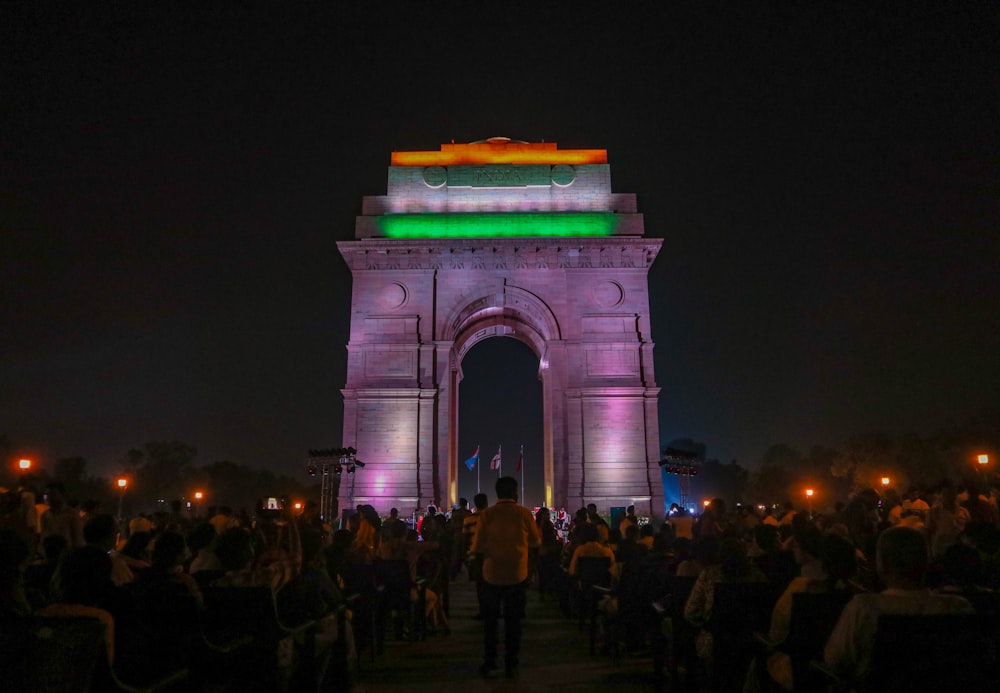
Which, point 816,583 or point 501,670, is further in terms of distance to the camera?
point 501,670

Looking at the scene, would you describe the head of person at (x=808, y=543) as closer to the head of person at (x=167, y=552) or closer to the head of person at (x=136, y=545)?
the head of person at (x=167, y=552)

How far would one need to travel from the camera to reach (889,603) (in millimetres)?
4078

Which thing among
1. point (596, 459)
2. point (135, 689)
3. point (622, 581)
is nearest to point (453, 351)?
point (596, 459)

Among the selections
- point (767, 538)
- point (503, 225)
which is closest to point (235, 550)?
point (767, 538)

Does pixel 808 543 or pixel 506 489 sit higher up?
pixel 506 489

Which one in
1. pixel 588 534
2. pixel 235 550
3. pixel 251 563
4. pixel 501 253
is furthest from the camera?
pixel 501 253

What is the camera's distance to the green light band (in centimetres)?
3183

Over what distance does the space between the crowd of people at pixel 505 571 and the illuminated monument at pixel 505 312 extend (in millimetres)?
17496

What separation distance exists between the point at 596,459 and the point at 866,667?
25.5 m

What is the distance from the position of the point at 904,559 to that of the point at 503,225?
1124 inches

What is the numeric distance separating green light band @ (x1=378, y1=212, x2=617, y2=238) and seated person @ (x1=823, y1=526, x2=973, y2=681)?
28149 millimetres

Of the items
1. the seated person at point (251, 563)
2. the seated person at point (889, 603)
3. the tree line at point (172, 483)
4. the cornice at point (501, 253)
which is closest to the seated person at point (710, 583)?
the seated person at point (889, 603)

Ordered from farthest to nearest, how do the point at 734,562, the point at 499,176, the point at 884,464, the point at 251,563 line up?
1. the point at 884,464
2. the point at 499,176
3. the point at 734,562
4. the point at 251,563

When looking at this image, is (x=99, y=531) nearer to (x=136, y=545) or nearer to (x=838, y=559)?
(x=136, y=545)
